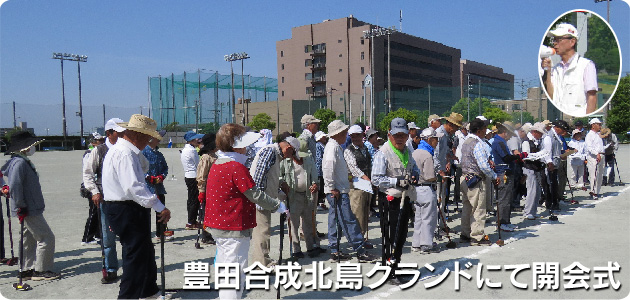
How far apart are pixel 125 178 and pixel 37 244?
249 cm

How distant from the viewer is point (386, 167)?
19.1 feet

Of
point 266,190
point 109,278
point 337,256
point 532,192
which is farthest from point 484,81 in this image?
point 109,278

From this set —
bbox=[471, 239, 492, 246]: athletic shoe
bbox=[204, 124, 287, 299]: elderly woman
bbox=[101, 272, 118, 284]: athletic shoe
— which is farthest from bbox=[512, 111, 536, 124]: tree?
bbox=[204, 124, 287, 299]: elderly woman

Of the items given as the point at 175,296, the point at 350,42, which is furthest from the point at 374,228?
the point at 350,42

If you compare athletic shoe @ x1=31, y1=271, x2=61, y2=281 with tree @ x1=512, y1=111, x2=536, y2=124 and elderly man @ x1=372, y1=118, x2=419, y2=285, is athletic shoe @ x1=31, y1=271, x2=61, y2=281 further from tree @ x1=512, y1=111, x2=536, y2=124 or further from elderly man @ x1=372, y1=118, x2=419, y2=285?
tree @ x1=512, y1=111, x2=536, y2=124

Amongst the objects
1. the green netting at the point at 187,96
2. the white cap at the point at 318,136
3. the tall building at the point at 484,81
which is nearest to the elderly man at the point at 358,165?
the white cap at the point at 318,136

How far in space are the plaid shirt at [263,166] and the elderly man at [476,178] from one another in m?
3.53

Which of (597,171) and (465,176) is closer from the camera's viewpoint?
(465,176)

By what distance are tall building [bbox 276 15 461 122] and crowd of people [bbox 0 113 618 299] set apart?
68610 mm

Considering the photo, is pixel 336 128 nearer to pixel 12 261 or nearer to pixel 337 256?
pixel 337 256

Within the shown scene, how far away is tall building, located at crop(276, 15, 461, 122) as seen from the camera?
284ft

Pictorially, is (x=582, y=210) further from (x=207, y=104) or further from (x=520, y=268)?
(x=207, y=104)

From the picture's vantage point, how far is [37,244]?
584cm

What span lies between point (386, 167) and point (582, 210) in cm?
711
